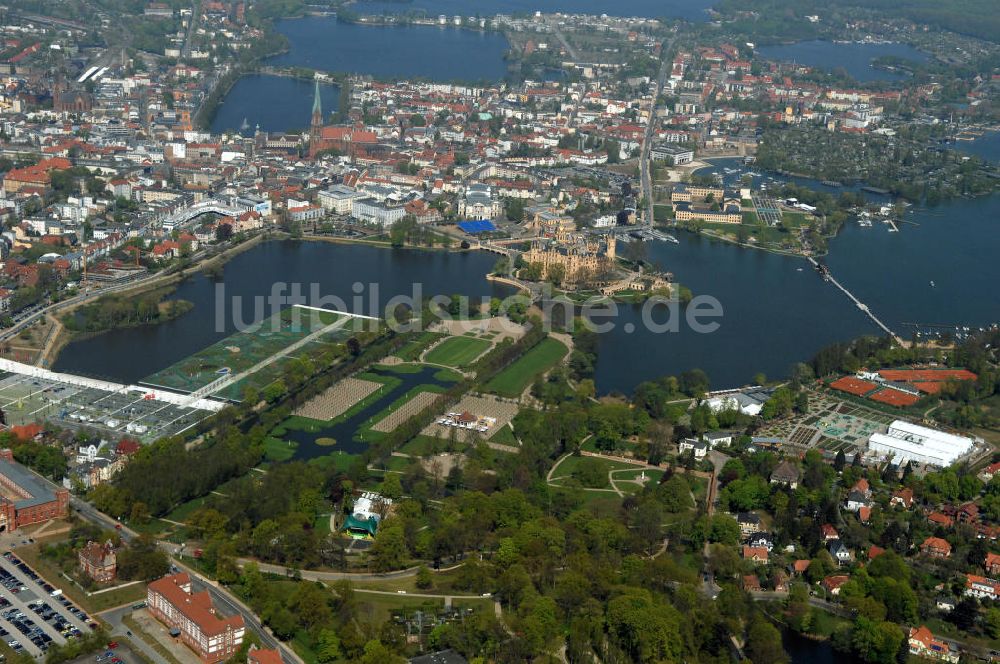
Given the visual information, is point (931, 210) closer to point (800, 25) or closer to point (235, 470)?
point (235, 470)

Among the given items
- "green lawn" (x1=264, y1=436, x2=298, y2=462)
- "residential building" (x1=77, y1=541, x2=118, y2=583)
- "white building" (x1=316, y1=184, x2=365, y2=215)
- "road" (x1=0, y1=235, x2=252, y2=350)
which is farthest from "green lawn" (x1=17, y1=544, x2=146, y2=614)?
"white building" (x1=316, y1=184, x2=365, y2=215)

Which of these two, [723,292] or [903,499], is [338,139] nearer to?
[723,292]

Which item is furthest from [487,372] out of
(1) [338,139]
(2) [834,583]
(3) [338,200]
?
(1) [338,139]

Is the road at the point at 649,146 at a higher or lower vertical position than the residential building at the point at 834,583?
lower

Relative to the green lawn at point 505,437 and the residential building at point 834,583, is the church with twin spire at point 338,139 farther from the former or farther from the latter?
the residential building at point 834,583

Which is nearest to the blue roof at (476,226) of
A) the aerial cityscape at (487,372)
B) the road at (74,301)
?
the aerial cityscape at (487,372)

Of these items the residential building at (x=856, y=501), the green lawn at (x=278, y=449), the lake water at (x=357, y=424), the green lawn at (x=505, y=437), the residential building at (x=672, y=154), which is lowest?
the residential building at (x=672, y=154)
